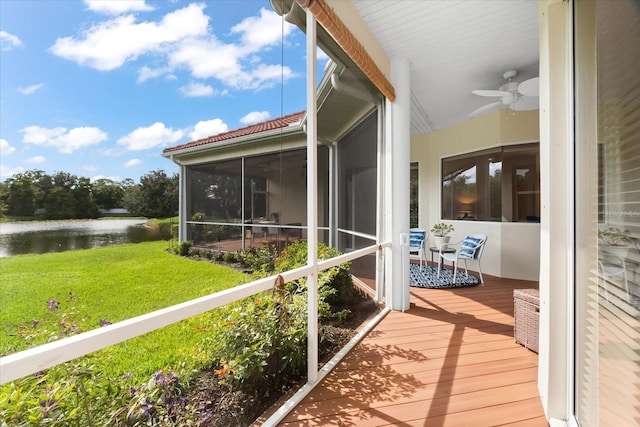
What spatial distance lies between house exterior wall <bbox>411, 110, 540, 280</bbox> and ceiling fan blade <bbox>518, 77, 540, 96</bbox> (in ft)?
5.04

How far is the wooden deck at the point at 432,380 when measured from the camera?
1.69 metres

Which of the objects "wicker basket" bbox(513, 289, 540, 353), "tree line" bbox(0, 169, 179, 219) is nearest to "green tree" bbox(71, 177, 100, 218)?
"tree line" bbox(0, 169, 179, 219)

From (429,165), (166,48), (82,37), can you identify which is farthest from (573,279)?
(429,165)

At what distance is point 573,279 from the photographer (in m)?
1.53

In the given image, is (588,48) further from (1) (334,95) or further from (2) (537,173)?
(2) (537,173)

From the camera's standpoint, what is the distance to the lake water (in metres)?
0.81

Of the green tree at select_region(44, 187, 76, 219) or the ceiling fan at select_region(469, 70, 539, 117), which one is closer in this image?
the green tree at select_region(44, 187, 76, 219)

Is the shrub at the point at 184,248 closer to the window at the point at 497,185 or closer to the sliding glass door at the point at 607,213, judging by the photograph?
the sliding glass door at the point at 607,213

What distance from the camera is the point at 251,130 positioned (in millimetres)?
1660

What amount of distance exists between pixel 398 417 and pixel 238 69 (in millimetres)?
1957

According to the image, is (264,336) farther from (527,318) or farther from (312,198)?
(527,318)

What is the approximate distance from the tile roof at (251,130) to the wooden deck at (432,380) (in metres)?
1.47

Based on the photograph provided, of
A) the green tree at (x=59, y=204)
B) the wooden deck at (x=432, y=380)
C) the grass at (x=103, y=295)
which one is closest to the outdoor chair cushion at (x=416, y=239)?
the wooden deck at (x=432, y=380)

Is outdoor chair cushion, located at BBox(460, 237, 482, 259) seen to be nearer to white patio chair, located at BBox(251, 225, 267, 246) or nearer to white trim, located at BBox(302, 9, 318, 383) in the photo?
white trim, located at BBox(302, 9, 318, 383)
